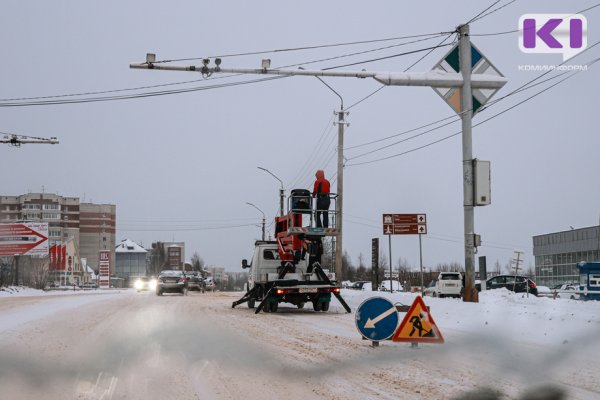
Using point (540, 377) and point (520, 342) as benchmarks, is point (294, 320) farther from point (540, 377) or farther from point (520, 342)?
point (540, 377)

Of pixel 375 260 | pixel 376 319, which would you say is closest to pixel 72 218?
pixel 375 260

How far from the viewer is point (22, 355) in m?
9.52

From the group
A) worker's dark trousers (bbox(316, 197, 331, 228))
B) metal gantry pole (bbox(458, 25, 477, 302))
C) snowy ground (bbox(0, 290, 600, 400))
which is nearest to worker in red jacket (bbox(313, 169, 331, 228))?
worker's dark trousers (bbox(316, 197, 331, 228))

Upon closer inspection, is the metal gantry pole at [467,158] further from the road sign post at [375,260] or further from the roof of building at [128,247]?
the roof of building at [128,247]

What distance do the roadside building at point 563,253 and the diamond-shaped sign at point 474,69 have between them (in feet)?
194

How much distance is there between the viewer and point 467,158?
60.0 feet

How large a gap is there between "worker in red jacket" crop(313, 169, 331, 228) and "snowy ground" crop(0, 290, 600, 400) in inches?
178

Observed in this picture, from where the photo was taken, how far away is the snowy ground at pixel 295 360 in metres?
7.11

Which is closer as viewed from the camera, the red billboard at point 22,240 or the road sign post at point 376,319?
the road sign post at point 376,319

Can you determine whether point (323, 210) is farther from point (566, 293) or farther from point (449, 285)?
point (566, 293)

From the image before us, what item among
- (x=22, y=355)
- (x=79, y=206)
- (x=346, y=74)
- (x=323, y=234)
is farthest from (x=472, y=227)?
(x=79, y=206)

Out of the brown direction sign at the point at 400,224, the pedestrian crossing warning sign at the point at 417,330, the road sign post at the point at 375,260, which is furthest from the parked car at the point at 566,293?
the pedestrian crossing warning sign at the point at 417,330

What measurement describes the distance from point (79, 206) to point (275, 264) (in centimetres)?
13757

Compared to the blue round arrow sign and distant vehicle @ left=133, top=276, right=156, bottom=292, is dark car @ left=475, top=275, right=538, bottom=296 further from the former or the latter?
distant vehicle @ left=133, top=276, right=156, bottom=292
